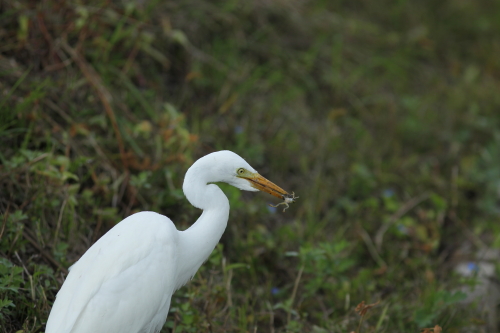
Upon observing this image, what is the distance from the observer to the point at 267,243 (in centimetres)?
304

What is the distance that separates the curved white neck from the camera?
6.75ft

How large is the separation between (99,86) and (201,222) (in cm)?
164

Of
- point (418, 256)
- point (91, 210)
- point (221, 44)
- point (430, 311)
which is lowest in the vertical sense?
point (418, 256)

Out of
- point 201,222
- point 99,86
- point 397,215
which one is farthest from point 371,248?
point 99,86

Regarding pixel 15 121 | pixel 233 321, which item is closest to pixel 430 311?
pixel 233 321

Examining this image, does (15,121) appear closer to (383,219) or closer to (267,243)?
(267,243)

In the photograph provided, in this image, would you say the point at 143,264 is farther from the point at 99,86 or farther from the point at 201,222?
the point at 99,86

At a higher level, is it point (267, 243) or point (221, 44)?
point (221, 44)

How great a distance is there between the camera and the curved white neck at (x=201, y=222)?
81.0 inches

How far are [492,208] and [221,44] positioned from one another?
2475mm

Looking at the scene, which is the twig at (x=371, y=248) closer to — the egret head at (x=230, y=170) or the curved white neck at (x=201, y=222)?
the egret head at (x=230, y=170)

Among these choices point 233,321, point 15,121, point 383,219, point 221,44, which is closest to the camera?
point 233,321

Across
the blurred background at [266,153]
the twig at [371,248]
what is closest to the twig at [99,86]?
the blurred background at [266,153]

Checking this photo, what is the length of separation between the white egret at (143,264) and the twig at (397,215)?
161cm
